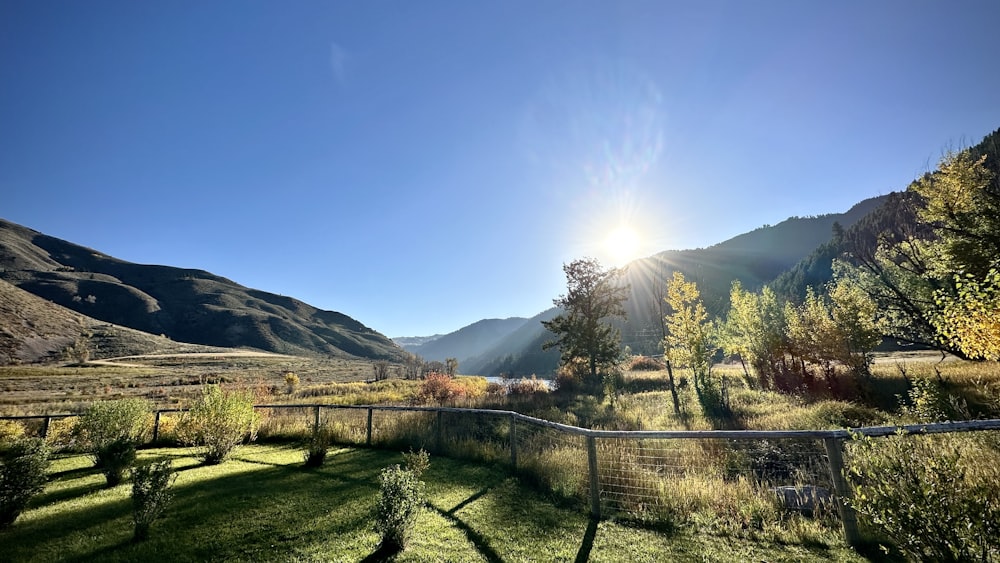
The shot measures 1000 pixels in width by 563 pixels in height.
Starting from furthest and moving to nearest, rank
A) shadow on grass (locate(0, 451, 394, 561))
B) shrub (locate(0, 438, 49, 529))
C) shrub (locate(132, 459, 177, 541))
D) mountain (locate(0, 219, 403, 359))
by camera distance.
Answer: mountain (locate(0, 219, 403, 359))
shrub (locate(0, 438, 49, 529))
shrub (locate(132, 459, 177, 541))
shadow on grass (locate(0, 451, 394, 561))

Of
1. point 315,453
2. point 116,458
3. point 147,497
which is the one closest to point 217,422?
point 116,458

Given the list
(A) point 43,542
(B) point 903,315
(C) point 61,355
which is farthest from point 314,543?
(C) point 61,355

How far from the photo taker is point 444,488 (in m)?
7.03

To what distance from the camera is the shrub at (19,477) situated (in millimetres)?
5363

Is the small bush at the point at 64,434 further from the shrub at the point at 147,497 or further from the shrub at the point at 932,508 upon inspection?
the shrub at the point at 932,508

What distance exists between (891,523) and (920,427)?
1.57 metres

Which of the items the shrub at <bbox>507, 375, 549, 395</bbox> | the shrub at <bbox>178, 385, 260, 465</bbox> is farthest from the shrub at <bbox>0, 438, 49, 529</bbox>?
the shrub at <bbox>507, 375, 549, 395</bbox>

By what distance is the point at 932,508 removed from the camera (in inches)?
107

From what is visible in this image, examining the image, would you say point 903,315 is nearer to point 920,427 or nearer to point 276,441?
point 920,427

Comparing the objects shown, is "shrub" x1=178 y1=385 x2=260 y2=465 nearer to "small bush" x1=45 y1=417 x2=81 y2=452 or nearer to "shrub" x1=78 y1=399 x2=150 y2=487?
"shrub" x1=78 y1=399 x2=150 y2=487

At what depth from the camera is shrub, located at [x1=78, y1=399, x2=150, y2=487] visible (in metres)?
7.55

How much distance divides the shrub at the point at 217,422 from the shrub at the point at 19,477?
3.42 metres

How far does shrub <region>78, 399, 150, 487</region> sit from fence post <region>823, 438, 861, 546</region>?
11.8 meters

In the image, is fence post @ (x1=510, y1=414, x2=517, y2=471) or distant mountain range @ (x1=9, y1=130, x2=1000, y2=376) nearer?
fence post @ (x1=510, y1=414, x2=517, y2=471)
